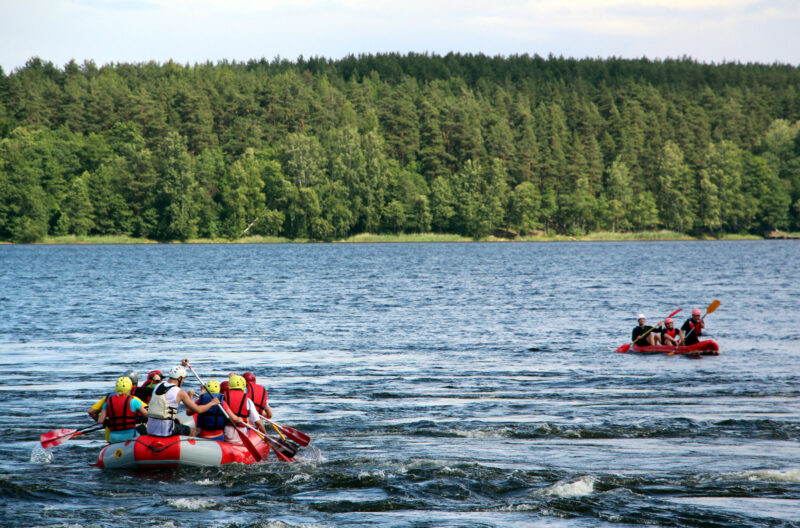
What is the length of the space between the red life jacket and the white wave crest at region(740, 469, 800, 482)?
29.5ft

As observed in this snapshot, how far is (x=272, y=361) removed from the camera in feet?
97.8

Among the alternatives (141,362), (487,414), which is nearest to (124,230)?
(141,362)

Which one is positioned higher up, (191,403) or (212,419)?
(191,403)

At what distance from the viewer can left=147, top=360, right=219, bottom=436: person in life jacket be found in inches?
632

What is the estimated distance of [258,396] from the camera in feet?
57.8

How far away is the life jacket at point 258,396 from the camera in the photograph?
17.5 m

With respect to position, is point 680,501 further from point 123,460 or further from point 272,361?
point 272,361

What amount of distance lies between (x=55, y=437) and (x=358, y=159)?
5115 inches

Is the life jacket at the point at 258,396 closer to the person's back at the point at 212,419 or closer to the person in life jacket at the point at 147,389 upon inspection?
the person's back at the point at 212,419

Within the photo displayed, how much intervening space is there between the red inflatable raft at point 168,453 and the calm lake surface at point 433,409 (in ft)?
0.75

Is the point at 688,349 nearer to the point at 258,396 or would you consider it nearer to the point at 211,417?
the point at 258,396

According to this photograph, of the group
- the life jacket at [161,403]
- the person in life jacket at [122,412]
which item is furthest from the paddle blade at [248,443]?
the person in life jacket at [122,412]

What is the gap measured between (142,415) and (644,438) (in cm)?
1005

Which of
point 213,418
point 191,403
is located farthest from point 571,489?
point 191,403
